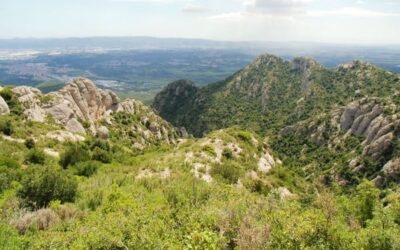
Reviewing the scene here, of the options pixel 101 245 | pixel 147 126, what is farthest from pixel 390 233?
pixel 147 126

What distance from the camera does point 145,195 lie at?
22.0m

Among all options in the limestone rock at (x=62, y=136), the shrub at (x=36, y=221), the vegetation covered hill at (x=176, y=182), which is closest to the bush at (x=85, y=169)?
the vegetation covered hill at (x=176, y=182)

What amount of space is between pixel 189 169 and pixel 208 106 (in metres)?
142

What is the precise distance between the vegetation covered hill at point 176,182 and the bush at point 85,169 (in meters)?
0.10

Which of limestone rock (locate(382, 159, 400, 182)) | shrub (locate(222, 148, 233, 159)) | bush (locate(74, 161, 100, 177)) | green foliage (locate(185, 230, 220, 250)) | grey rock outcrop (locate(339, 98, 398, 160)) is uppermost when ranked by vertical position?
green foliage (locate(185, 230, 220, 250))

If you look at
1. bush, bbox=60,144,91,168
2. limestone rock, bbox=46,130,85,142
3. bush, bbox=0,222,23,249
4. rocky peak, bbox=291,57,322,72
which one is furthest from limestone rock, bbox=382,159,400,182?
rocky peak, bbox=291,57,322,72

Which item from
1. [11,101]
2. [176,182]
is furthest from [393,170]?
[11,101]

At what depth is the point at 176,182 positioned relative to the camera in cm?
2612

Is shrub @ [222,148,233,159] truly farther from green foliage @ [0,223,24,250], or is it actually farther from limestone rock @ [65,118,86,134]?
green foliage @ [0,223,24,250]

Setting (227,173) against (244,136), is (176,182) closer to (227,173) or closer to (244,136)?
(227,173)

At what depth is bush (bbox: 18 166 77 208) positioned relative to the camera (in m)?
19.7

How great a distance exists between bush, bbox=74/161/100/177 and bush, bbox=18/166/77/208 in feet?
30.6

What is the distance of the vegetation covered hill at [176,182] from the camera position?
14883mm

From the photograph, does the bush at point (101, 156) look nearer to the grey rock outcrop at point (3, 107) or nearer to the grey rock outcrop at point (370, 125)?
the grey rock outcrop at point (3, 107)
